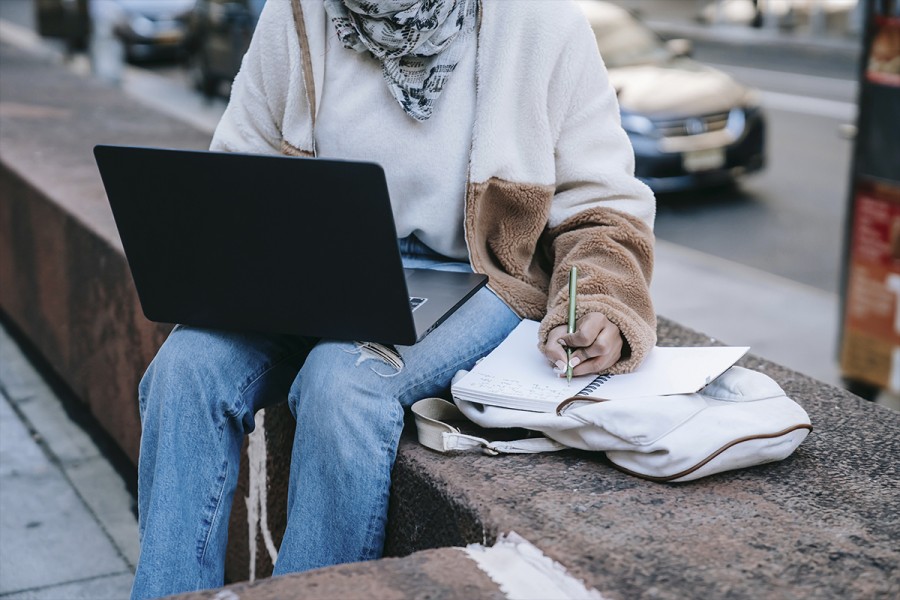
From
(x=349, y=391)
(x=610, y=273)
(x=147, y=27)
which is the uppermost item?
(x=610, y=273)

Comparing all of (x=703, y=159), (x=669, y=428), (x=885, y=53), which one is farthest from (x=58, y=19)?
(x=669, y=428)

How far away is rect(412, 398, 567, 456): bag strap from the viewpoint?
1.98 metres

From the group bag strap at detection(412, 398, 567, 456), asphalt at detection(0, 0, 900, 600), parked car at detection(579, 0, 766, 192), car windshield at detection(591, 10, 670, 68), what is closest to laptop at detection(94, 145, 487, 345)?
bag strap at detection(412, 398, 567, 456)

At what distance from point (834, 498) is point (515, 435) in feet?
1.84

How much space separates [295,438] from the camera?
6.68 ft

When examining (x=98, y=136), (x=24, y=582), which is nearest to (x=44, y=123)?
(x=98, y=136)

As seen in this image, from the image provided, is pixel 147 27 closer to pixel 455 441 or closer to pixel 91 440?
pixel 91 440

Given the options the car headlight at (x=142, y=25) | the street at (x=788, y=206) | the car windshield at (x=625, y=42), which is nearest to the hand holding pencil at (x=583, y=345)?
the street at (x=788, y=206)

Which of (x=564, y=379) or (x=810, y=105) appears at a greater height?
(x=564, y=379)

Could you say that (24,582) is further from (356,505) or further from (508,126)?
(508,126)

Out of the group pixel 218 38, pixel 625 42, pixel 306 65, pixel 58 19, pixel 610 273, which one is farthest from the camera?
pixel 58 19

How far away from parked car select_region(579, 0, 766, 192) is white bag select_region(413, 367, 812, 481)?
6.01 meters

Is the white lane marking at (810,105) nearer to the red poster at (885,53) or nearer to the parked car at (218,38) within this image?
the parked car at (218,38)

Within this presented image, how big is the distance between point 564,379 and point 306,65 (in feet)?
2.83
